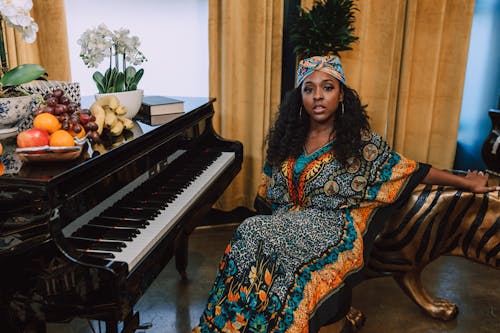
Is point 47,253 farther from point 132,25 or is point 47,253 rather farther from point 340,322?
point 132,25

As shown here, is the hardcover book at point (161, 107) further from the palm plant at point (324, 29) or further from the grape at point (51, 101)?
the palm plant at point (324, 29)

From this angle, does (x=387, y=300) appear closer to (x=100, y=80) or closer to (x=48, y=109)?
(x=100, y=80)

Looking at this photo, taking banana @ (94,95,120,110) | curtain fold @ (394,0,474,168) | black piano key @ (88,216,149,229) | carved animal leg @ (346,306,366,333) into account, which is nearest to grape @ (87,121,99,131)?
banana @ (94,95,120,110)

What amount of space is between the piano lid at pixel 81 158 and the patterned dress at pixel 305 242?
0.53 m

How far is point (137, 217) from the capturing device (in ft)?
5.38

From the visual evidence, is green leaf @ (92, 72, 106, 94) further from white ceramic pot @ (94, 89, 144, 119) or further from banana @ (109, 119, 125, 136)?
banana @ (109, 119, 125, 136)

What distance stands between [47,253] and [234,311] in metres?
0.74

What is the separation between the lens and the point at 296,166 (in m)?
2.08

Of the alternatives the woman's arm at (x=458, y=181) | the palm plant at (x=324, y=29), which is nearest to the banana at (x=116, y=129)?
the woman's arm at (x=458, y=181)

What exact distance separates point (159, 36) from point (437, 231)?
232 cm

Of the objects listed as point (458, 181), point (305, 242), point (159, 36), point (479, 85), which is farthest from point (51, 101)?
point (479, 85)

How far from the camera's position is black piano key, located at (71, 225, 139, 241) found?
1432mm

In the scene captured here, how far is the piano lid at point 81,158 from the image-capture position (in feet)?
4.02

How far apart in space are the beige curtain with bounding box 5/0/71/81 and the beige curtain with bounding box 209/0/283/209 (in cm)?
99
